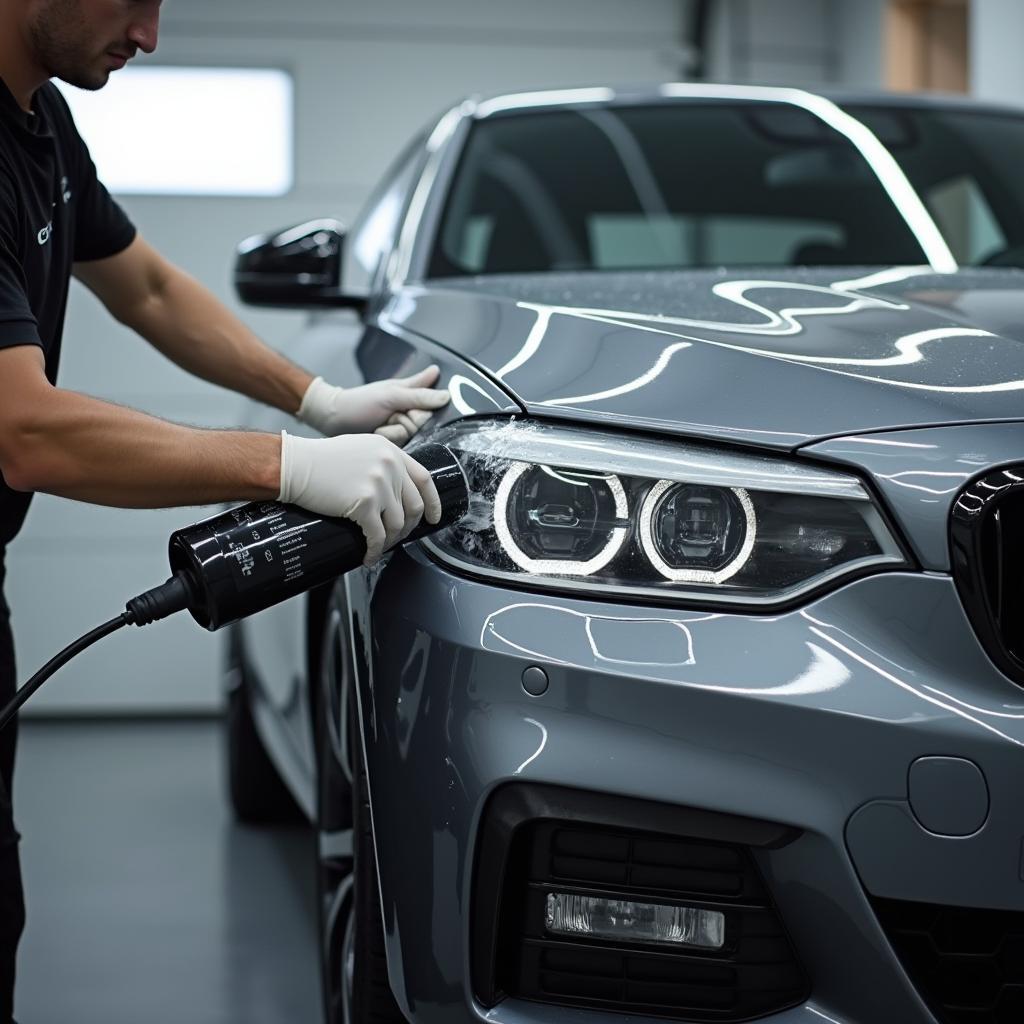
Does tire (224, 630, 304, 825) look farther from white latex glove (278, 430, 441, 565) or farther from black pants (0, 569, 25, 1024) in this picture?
white latex glove (278, 430, 441, 565)

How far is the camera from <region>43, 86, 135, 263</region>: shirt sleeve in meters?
1.76

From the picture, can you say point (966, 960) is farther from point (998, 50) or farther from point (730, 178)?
point (998, 50)

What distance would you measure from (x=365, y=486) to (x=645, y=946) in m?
0.46

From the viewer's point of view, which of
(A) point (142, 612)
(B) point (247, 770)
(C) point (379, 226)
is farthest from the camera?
(B) point (247, 770)

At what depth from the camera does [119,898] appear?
2.78 meters

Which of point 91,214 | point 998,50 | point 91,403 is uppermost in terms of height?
point 998,50

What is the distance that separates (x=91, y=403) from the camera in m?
1.27

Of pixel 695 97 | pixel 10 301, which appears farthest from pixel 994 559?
pixel 695 97

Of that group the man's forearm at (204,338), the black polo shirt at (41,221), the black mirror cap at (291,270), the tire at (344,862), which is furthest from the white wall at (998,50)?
the tire at (344,862)

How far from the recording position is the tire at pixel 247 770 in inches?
120

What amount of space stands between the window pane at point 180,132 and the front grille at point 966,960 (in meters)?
4.18

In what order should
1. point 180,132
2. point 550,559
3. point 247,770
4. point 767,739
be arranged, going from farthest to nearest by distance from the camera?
point 180,132 → point 247,770 → point 550,559 → point 767,739

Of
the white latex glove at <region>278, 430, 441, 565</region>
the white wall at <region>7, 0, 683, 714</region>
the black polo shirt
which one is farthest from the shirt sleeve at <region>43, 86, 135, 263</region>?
the white wall at <region>7, 0, 683, 714</region>

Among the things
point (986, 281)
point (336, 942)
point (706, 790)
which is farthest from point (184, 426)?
point (986, 281)
